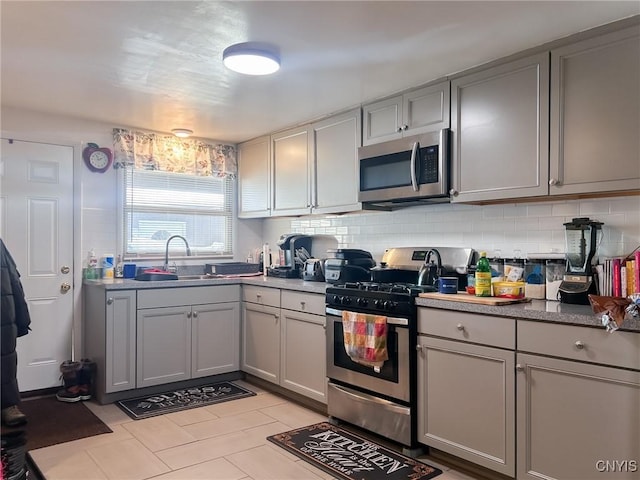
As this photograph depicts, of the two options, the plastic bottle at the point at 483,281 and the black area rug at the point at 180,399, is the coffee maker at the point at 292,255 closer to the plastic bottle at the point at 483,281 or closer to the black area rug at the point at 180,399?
the black area rug at the point at 180,399

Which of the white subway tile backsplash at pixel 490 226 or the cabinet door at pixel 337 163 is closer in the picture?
the white subway tile backsplash at pixel 490 226

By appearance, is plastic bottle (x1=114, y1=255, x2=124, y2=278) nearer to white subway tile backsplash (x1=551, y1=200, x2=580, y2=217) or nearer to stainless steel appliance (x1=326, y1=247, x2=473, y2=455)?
stainless steel appliance (x1=326, y1=247, x2=473, y2=455)

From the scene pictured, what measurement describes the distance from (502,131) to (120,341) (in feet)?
9.90

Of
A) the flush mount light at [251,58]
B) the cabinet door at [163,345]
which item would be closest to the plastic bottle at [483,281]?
the flush mount light at [251,58]

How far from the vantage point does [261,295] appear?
4.02m

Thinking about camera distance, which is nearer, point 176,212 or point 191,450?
point 191,450

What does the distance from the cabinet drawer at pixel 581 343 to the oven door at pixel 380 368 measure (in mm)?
699

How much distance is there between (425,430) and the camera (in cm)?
271

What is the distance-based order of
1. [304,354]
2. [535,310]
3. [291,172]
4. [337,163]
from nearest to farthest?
[535,310] → [304,354] → [337,163] → [291,172]

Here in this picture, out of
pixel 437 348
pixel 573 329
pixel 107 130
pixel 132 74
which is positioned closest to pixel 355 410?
pixel 437 348

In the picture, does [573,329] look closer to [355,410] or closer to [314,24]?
[355,410]

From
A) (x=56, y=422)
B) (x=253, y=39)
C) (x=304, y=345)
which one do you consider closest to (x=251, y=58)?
(x=253, y=39)

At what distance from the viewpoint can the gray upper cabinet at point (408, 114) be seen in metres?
3.02

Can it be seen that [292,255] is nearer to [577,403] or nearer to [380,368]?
[380,368]
